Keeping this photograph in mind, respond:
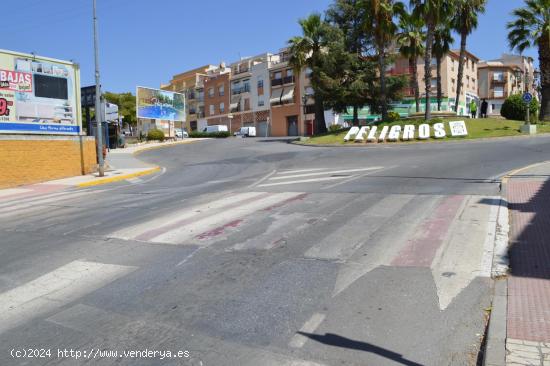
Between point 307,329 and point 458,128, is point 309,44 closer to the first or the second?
point 458,128

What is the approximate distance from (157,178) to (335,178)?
842cm

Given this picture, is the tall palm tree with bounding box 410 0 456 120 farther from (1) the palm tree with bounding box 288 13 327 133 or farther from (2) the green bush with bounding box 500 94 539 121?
(1) the palm tree with bounding box 288 13 327 133

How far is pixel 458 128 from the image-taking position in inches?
1121

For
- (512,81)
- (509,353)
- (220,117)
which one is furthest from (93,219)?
(512,81)

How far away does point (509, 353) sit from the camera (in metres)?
3.62

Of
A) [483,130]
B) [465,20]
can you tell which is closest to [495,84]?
[465,20]

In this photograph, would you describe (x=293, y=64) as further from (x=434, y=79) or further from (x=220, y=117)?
(x=220, y=117)

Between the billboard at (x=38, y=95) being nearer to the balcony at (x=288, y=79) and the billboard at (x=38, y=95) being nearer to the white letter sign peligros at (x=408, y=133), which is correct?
the white letter sign peligros at (x=408, y=133)

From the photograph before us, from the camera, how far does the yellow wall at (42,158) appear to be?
61.1 feet

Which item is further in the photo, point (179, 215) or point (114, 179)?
point (114, 179)

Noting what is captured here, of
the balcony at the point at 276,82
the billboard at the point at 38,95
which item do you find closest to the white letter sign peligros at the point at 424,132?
the billboard at the point at 38,95

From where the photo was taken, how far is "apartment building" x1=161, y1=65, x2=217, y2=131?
3477 inches

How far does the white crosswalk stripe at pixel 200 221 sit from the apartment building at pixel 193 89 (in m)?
78.5

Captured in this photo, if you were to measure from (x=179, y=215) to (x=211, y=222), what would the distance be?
3.72 feet
